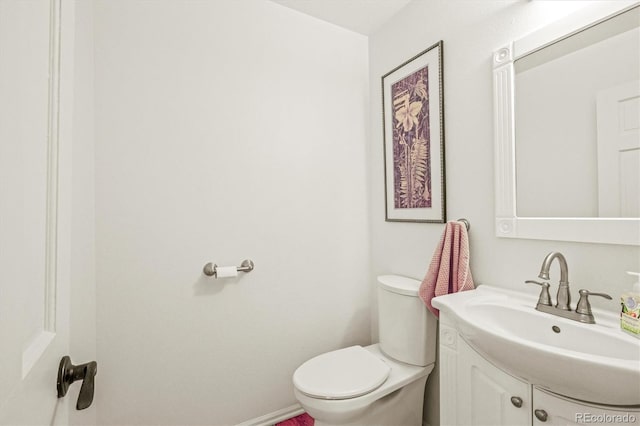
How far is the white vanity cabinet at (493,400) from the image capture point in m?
0.72

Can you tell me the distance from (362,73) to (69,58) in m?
A: 1.74

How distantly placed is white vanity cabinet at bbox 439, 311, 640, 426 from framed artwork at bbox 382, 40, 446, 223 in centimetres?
66

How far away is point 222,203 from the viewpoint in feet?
5.06

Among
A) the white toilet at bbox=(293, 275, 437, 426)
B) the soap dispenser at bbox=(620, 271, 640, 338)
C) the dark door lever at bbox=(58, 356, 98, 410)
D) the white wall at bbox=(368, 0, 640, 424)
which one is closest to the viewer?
the dark door lever at bbox=(58, 356, 98, 410)

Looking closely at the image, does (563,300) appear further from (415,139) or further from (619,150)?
(415,139)

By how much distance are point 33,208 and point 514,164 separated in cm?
142

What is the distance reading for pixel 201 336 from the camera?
58.4 inches

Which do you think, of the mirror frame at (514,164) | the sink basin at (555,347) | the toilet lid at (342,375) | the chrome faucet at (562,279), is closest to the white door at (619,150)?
the mirror frame at (514,164)

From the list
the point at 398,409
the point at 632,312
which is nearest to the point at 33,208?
the point at 632,312

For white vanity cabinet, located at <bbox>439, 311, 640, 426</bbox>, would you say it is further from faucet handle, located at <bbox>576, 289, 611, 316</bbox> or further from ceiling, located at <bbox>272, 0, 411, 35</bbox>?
ceiling, located at <bbox>272, 0, 411, 35</bbox>

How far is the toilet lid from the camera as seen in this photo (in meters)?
1.22

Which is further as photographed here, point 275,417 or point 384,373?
point 275,417

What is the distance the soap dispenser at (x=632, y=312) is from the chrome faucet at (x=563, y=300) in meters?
0.08

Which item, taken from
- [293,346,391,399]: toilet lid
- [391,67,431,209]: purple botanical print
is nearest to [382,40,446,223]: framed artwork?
[391,67,431,209]: purple botanical print
